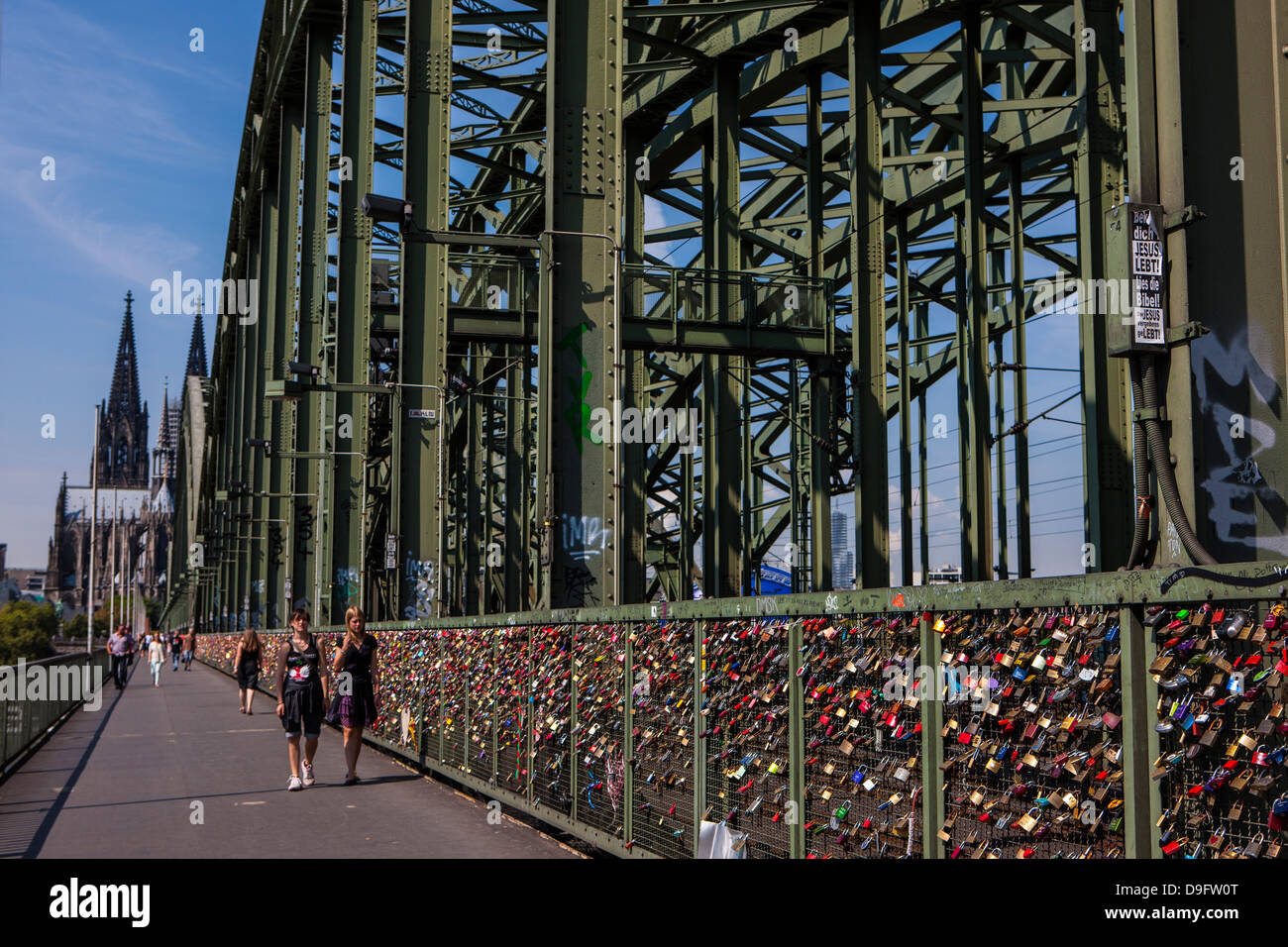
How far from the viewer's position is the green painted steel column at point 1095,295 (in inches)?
723

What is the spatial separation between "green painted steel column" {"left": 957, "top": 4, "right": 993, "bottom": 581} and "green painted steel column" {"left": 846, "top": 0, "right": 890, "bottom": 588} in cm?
145

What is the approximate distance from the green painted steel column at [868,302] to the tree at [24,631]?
287 ft

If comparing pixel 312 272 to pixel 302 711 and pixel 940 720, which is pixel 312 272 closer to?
pixel 302 711

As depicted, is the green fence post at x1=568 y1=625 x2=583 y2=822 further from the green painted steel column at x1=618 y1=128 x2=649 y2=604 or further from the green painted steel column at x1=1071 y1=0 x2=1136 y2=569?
the green painted steel column at x1=618 y1=128 x2=649 y2=604

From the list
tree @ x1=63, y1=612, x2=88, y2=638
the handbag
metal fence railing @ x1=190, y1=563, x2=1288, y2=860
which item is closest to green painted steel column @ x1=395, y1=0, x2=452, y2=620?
the handbag

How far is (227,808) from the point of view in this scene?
13.0 m

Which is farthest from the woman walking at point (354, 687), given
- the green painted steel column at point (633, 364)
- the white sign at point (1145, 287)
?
the white sign at point (1145, 287)

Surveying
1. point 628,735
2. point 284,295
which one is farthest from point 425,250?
point 284,295

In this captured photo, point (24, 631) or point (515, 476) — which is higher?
point (515, 476)

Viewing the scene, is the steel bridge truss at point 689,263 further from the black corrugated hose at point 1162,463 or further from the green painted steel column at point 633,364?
the black corrugated hose at point 1162,463

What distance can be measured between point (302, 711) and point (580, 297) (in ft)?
17.2

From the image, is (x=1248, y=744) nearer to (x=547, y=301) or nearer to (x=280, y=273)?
(x=547, y=301)
